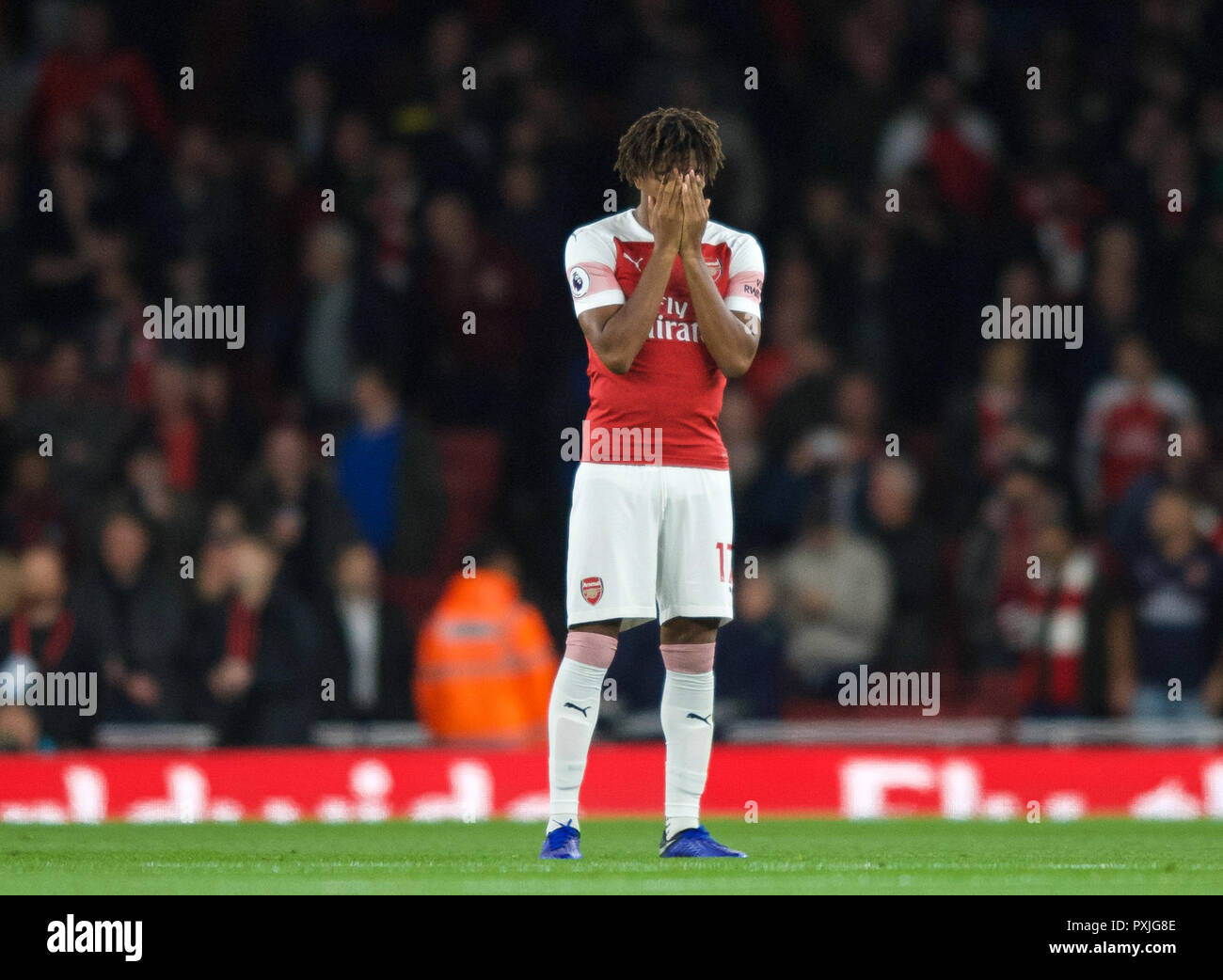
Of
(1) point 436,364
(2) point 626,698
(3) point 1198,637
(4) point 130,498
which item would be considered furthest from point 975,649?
(4) point 130,498

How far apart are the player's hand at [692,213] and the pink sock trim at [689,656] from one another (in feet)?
3.97

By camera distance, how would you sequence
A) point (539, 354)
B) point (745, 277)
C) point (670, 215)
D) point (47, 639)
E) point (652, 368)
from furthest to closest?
point (539, 354)
point (47, 639)
point (745, 277)
point (652, 368)
point (670, 215)

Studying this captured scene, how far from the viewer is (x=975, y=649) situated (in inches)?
487

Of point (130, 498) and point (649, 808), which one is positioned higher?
point (130, 498)

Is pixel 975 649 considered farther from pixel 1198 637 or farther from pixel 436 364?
pixel 436 364

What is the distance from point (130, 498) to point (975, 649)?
4.95 meters

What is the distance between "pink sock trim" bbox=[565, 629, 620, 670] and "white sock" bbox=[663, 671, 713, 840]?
26 centimetres

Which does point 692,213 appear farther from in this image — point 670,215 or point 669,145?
point 669,145

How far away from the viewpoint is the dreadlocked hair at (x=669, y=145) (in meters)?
6.59

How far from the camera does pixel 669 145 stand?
21.6 feet

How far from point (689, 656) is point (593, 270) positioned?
4.04 feet

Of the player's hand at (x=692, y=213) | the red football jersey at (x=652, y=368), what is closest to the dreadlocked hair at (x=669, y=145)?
the player's hand at (x=692, y=213)

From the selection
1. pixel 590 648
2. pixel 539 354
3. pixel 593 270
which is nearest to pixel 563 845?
pixel 590 648

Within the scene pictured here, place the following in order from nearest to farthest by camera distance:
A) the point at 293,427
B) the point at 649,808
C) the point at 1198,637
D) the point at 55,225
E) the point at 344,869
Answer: the point at 344,869
the point at 649,808
the point at 1198,637
the point at 293,427
the point at 55,225
